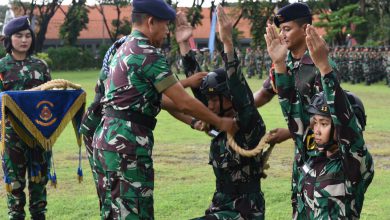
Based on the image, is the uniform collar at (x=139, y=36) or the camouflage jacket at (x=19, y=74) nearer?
the uniform collar at (x=139, y=36)

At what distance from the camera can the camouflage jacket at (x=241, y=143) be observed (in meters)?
4.08

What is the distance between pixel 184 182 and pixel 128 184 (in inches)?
174

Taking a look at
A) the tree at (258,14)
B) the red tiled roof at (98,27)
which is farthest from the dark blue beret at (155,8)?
the red tiled roof at (98,27)

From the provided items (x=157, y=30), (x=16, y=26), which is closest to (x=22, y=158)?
(x=16, y=26)

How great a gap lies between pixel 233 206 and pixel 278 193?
366cm

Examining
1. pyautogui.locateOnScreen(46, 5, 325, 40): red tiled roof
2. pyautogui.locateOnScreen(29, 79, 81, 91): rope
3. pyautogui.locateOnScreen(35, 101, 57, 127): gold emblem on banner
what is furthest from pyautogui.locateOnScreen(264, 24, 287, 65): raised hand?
pyautogui.locateOnScreen(46, 5, 325, 40): red tiled roof

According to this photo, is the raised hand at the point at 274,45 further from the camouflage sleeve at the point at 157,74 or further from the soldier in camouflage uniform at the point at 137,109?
the camouflage sleeve at the point at 157,74

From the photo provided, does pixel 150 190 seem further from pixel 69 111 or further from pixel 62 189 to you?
pixel 62 189

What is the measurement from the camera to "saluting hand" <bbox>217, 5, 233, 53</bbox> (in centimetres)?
407

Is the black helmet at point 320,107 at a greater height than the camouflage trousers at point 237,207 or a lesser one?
greater

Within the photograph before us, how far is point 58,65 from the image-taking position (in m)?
51.7

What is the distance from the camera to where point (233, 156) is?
4277mm

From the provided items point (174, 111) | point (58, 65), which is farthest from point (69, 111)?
point (58, 65)

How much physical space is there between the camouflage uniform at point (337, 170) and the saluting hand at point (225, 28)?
517 millimetres
